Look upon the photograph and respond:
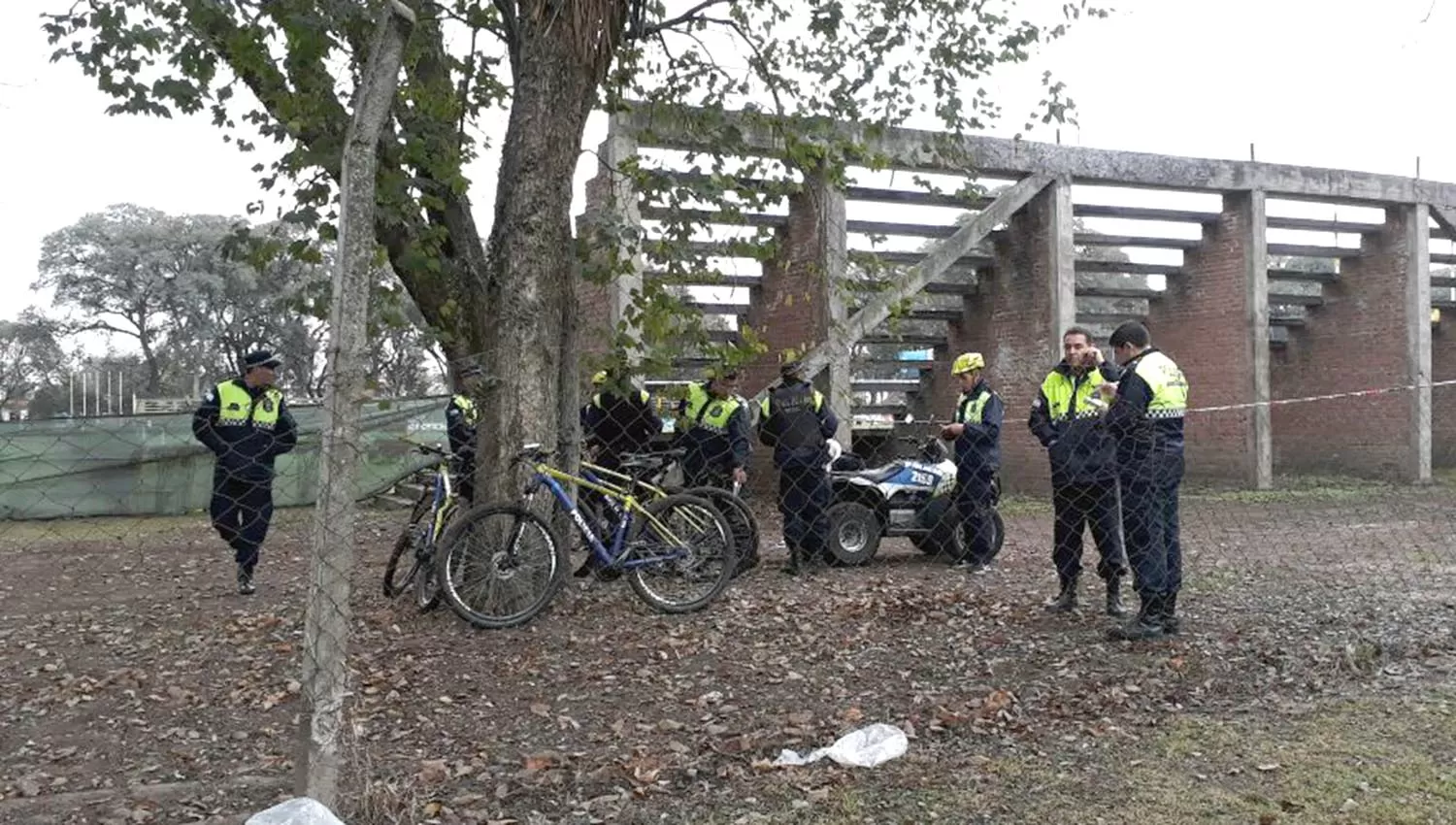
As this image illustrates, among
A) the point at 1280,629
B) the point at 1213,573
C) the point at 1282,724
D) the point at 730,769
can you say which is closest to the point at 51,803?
the point at 730,769

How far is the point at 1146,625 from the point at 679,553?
2.74 metres

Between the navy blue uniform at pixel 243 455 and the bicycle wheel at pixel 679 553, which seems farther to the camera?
the navy blue uniform at pixel 243 455

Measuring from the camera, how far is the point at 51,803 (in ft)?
13.5

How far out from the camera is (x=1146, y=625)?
642 centimetres

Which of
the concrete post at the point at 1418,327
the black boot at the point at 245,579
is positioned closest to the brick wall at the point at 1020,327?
the concrete post at the point at 1418,327

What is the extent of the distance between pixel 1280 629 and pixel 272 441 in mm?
6827

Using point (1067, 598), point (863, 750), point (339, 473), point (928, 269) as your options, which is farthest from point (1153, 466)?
point (928, 269)

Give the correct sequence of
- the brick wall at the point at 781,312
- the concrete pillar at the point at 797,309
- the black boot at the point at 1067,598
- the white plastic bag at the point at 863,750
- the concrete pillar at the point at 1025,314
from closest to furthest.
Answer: the white plastic bag at the point at 863,750, the black boot at the point at 1067,598, the concrete pillar at the point at 797,309, the brick wall at the point at 781,312, the concrete pillar at the point at 1025,314

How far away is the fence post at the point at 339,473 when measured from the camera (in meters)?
3.59

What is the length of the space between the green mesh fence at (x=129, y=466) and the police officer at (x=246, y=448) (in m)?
7.25

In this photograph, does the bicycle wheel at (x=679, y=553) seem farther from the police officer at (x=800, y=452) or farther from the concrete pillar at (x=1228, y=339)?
the concrete pillar at (x=1228, y=339)

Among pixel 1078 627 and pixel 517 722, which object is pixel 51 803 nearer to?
pixel 517 722

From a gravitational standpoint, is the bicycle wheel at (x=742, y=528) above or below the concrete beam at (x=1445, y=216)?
below

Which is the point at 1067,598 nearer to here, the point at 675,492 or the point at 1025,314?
the point at 675,492
